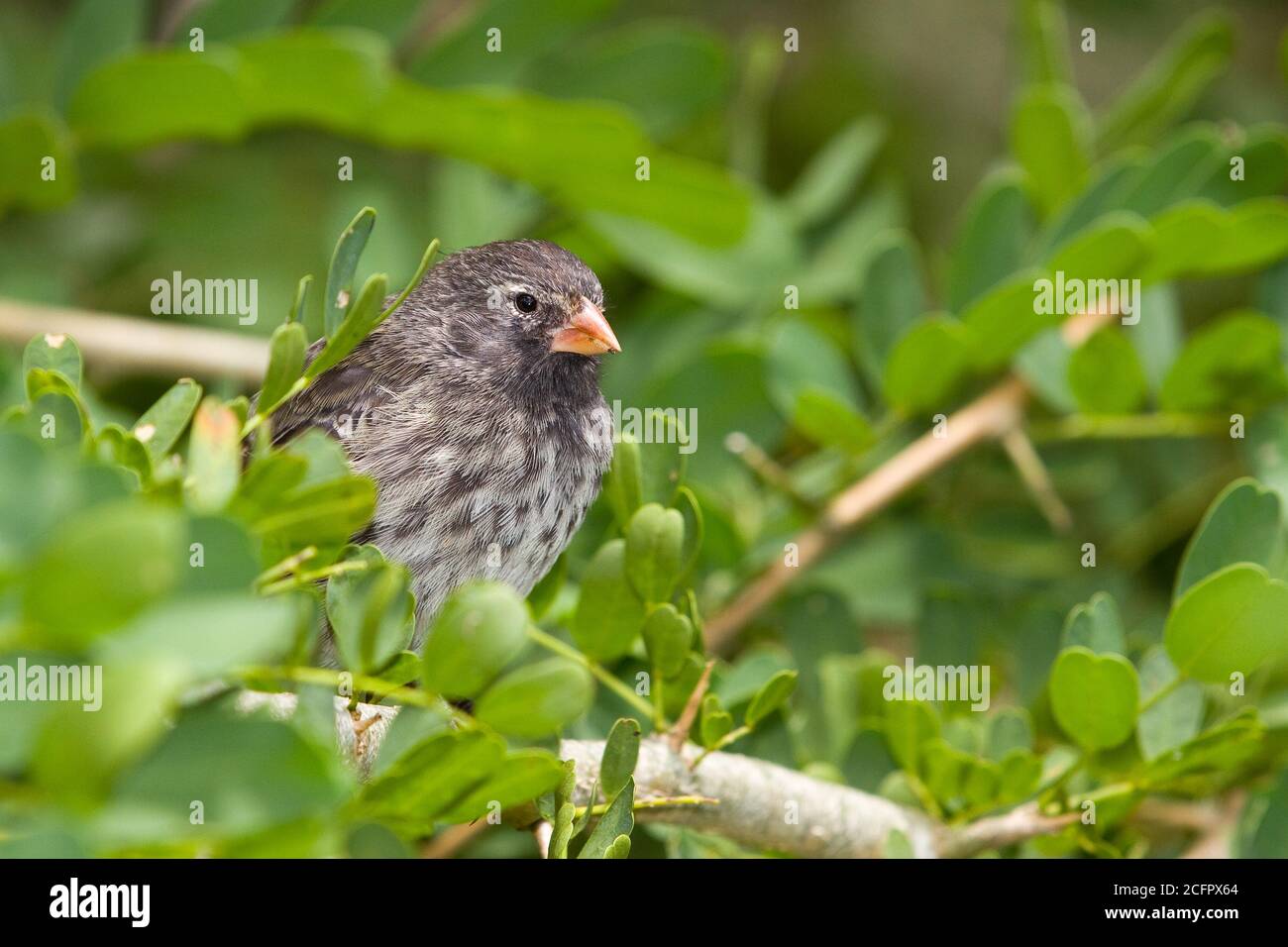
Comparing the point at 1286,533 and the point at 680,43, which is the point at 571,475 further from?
the point at 680,43

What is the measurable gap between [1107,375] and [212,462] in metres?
2.31

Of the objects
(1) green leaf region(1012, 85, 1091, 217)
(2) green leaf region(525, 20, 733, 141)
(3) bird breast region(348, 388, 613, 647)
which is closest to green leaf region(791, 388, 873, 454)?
(3) bird breast region(348, 388, 613, 647)

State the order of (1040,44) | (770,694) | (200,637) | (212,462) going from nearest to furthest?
(200,637)
(212,462)
(770,694)
(1040,44)

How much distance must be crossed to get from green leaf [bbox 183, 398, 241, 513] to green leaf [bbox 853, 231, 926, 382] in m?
2.05

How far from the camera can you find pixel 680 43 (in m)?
3.52

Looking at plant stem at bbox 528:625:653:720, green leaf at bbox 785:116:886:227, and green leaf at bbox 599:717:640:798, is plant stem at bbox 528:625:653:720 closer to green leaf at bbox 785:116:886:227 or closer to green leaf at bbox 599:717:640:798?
green leaf at bbox 599:717:640:798

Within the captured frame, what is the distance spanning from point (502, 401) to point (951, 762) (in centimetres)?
105

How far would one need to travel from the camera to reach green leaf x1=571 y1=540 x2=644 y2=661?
2.04 meters

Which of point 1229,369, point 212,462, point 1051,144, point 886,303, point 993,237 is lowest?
point 212,462

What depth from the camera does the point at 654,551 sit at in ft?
6.38

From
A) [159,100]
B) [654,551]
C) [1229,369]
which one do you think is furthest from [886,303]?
[159,100]

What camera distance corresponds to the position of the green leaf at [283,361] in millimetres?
1581

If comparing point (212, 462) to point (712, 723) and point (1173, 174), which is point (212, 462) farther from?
point (1173, 174)

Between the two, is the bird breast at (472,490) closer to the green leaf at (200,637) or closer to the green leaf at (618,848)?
the green leaf at (618,848)
